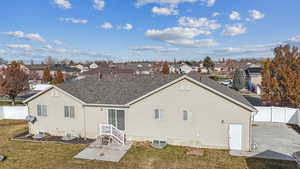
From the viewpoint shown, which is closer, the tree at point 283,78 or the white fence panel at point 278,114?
the tree at point 283,78

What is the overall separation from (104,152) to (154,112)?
14.6 ft

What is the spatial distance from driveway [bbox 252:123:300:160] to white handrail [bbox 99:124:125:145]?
368 inches

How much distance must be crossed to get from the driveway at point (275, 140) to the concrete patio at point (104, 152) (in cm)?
885

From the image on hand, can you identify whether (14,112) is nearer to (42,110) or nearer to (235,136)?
(42,110)

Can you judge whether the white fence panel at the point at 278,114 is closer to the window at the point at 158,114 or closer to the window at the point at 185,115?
the window at the point at 185,115

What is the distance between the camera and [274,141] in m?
13.6

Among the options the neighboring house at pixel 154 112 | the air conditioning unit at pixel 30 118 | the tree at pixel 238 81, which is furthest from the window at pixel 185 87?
the tree at pixel 238 81

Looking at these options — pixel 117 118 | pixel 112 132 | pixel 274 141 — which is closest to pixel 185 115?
pixel 117 118

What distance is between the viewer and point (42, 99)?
15281 mm

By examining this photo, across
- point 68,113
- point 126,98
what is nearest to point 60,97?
point 68,113

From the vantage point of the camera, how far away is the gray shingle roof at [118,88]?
14.5 meters

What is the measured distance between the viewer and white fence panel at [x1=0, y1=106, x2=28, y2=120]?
66.6 feet

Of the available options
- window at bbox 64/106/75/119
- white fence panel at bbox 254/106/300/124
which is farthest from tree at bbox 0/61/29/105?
white fence panel at bbox 254/106/300/124

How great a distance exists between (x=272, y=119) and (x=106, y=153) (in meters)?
Result: 16.5
